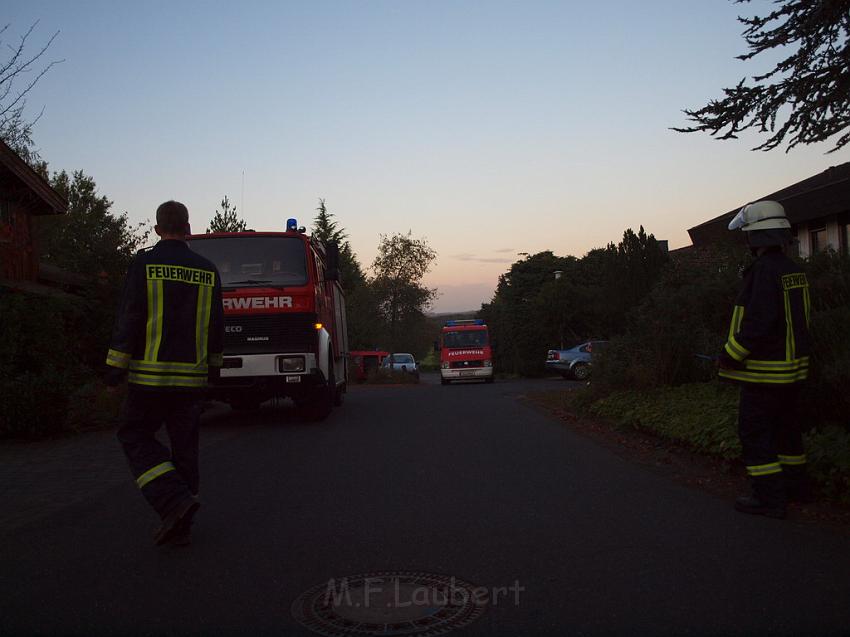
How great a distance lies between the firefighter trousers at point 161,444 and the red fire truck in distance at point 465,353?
27.3 metres

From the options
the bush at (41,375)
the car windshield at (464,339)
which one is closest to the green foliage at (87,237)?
the bush at (41,375)

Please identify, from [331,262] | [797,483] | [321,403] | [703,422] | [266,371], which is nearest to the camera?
[797,483]

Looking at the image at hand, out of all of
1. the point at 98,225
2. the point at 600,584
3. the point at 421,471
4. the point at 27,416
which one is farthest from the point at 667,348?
the point at 98,225

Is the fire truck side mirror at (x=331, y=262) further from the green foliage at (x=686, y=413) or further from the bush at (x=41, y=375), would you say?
the green foliage at (x=686, y=413)

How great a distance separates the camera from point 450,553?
4035mm

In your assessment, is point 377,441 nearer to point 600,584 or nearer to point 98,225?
point 600,584

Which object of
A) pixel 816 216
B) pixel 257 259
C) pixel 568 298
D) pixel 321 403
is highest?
pixel 568 298

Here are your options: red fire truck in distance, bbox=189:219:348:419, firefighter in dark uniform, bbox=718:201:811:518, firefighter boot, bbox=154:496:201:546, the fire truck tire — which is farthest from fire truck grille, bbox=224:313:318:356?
firefighter in dark uniform, bbox=718:201:811:518

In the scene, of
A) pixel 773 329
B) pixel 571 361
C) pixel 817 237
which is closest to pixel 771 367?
pixel 773 329

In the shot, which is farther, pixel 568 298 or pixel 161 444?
pixel 568 298

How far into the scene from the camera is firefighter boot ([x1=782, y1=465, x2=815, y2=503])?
4.87 meters

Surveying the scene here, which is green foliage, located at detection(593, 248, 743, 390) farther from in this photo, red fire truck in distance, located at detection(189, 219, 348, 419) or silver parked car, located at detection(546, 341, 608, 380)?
silver parked car, located at detection(546, 341, 608, 380)

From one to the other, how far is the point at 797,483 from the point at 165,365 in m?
4.14

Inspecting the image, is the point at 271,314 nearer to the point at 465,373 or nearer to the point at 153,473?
the point at 153,473
